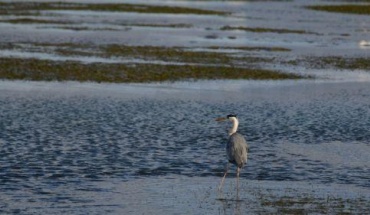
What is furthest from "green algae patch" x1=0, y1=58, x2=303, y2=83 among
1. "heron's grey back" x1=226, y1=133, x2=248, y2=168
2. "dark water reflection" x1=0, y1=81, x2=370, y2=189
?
"heron's grey back" x1=226, y1=133, x2=248, y2=168

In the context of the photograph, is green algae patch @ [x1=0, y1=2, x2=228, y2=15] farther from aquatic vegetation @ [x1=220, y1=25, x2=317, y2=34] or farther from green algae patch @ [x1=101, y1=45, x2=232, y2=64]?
green algae patch @ [x1=101, y1=45, x2=232, y2=64]

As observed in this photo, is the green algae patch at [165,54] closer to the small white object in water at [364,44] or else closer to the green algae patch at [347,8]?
the small white object in water at [364,44]

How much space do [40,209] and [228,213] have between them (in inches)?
115

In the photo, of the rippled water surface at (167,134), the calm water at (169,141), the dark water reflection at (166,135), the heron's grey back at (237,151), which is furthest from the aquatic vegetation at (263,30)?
the heron's grey back at (237,151)

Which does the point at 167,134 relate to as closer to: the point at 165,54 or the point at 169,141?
the point at 169,141

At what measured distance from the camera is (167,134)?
24.5m

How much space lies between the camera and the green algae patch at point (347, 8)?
86.9 m

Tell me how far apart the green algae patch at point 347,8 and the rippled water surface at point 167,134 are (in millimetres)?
52205

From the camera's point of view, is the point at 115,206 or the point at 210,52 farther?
the point at 210,52

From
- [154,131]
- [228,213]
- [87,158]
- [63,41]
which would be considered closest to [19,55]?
[63,41]

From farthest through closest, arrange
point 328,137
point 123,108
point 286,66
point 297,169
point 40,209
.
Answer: point 286,66
point 123,108
point 328,137
point 297,169
point 40,209

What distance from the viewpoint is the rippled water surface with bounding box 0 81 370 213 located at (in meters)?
19.3

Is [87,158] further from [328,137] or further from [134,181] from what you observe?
[328,137]

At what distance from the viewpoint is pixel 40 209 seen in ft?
52.7
